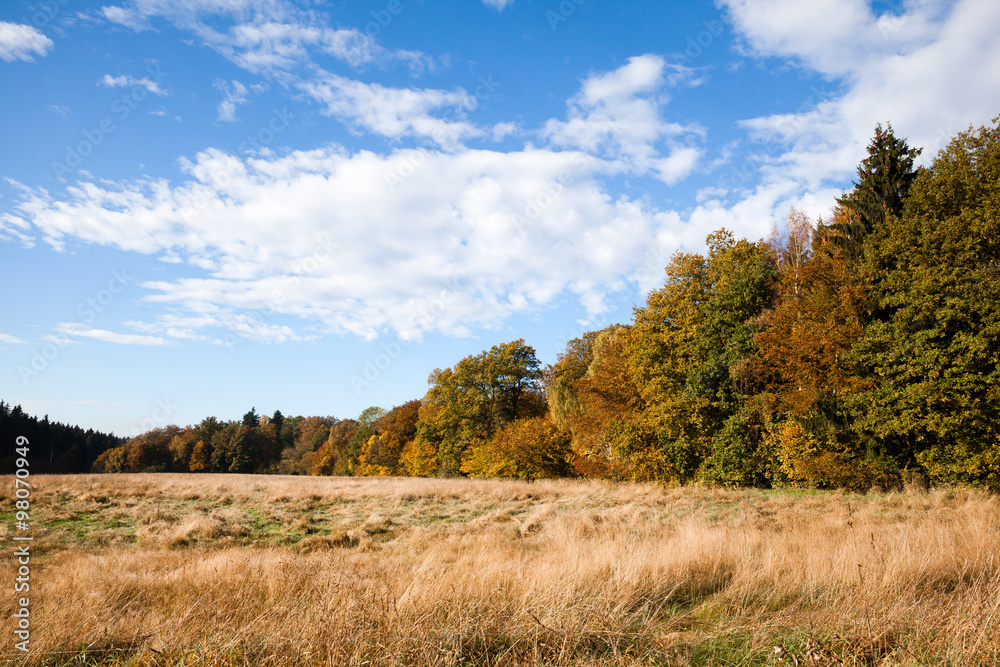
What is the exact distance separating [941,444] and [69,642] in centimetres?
2223

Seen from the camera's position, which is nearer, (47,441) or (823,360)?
(823,360)

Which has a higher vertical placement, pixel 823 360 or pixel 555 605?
pixel 823 360

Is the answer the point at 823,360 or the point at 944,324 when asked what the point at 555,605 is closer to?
the point at 944,324

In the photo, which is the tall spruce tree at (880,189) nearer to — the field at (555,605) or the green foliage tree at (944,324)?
the green foliage tree at (944,324)

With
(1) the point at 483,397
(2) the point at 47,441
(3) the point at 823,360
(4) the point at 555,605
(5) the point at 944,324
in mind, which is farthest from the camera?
(2) the point at 47,441

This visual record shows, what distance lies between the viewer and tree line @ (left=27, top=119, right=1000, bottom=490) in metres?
14.7

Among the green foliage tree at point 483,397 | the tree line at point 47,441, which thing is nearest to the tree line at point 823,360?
the green foliage tree at point 483,397

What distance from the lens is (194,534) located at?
11188 millimetres

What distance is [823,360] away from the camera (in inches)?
707

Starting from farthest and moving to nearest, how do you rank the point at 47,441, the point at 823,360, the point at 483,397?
1. the point at 47,441
2. the point at 483,397
3. the point at 823,360

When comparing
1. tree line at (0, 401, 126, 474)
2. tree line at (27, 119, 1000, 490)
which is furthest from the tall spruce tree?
tree line at (0, 401, 126, 474)

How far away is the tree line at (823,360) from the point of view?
1466cm

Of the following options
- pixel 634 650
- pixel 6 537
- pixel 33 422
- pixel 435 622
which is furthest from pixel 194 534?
pixel 33 422

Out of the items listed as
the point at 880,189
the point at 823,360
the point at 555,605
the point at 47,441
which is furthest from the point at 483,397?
the point at 47,441
